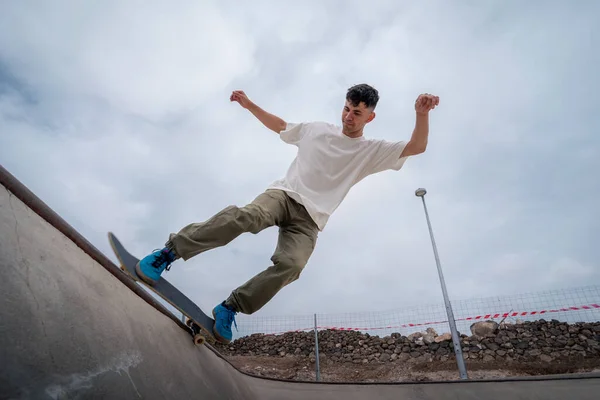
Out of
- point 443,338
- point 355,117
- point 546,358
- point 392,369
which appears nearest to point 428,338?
point 443,338

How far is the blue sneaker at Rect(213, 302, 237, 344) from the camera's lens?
2.11 m

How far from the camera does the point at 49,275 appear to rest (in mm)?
1015

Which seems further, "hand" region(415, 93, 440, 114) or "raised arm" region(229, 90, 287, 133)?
"raised arm" region(229, 90, 287, 133)

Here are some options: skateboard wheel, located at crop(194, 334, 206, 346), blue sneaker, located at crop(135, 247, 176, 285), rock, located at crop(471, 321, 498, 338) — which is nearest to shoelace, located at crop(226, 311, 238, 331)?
skateboard wheel, located at crop(194, 334, 206, 346)

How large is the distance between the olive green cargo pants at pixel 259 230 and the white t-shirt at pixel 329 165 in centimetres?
11

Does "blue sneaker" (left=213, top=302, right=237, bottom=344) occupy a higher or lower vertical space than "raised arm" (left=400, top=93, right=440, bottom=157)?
lower

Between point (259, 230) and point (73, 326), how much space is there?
131 centimetres

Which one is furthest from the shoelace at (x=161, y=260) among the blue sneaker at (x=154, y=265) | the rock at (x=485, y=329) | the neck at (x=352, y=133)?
the rock at (x=485, y=329)

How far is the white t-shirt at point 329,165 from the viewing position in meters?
2.48

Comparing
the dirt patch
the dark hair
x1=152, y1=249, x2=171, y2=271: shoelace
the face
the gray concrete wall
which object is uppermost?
the dark hair

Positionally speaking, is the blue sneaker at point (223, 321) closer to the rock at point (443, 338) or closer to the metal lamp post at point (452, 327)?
the metal lamp post at point (452, 327)

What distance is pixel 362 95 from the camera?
8.70ft

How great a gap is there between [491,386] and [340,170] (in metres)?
1.92

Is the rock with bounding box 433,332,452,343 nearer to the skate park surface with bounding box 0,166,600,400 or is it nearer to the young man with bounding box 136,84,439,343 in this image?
the young man with bounding box 136,84,439,343
